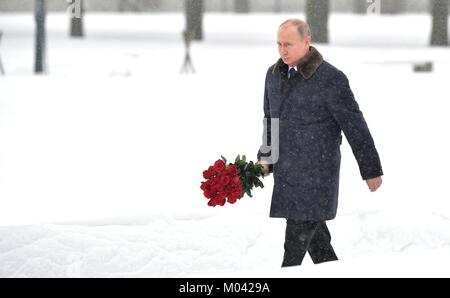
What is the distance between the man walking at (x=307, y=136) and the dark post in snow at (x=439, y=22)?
2091 cm

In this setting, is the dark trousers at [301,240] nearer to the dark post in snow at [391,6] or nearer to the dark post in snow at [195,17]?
the dark post in snow at [195,17]

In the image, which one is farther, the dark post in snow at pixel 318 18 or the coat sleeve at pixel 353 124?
the dark post in snow at pixel 318 18

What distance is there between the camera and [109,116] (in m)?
13.3

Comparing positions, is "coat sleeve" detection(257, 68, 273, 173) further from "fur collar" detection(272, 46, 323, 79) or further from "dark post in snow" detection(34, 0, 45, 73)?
"dark post in snow" detection(34, 0, 45, 73)

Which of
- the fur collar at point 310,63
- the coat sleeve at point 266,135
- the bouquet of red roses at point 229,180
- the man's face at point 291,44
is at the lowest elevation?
the bouquet of red roses at point 229,180

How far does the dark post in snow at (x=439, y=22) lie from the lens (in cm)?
2534

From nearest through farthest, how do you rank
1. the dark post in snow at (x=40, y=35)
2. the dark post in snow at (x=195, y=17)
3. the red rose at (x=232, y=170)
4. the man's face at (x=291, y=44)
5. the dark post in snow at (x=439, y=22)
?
the man's face at (x=291, y=44) → the red rose at (x=232, y=170) → the dark post in snow at (x=40, y=35) → the dark post in snow at (x=439, y=22) → the dark post in snow at (x=195, y=17)

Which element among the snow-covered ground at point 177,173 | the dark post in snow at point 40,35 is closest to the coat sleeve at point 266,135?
the snow-covered ground at point 177,173

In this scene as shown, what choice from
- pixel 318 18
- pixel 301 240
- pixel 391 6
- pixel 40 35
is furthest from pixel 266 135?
pixel 391 6

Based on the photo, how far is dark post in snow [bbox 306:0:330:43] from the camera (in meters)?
23.9

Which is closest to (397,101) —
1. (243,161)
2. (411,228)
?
(411,228)

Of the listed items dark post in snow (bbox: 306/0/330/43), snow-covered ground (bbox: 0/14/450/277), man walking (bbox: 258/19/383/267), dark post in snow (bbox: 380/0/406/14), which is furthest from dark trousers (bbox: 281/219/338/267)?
dark post in snow (bbox: 380/0/406/14)

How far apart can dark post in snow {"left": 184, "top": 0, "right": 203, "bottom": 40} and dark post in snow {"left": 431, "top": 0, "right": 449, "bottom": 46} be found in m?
6.25
